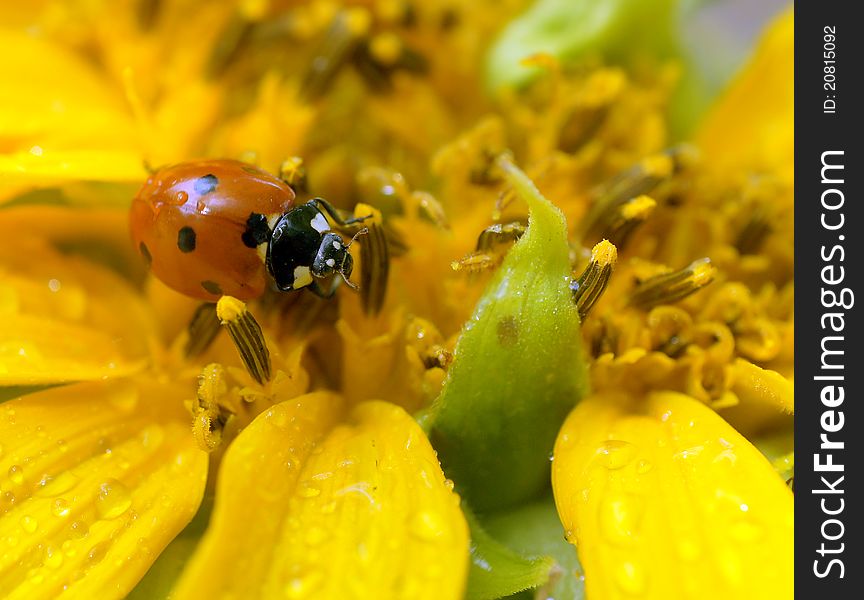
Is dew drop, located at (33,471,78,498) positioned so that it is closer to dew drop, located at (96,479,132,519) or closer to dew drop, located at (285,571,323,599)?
dew drop, located at (96,479,132,519)

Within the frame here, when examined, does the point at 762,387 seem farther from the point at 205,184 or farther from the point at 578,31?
the point at 578,31

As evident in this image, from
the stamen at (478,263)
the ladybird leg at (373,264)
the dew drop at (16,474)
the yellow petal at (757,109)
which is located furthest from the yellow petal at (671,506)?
the yellow petal at (757,109)

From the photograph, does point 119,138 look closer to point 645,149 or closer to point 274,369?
point 274,369
